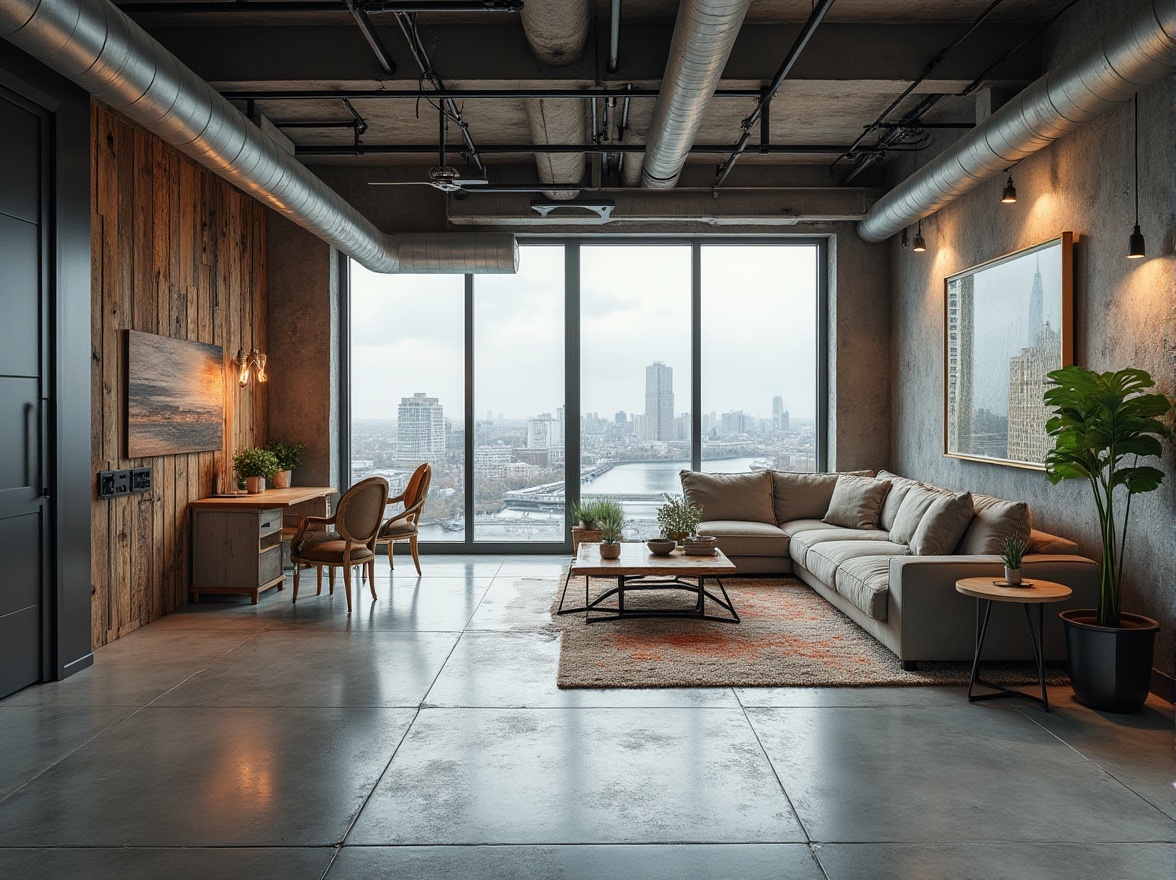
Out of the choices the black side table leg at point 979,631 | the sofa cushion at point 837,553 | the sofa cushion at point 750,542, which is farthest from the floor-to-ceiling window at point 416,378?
the black side table leg at point 979,631

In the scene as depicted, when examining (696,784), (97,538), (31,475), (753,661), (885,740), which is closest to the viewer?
(696,784)

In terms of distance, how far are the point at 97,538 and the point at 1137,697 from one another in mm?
5777

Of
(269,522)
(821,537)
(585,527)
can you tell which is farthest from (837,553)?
(269,522)

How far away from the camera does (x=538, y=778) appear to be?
3289 mm

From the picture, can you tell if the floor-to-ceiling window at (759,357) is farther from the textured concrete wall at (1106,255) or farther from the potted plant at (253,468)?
the potted plant at (253,468)

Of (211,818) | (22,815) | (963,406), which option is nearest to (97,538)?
(22,815)

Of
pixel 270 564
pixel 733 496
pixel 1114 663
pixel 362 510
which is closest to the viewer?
pixel 1114 663

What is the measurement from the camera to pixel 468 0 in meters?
4.18

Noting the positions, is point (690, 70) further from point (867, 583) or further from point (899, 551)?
point (899, 551)

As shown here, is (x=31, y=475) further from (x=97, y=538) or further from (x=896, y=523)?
(x=896, y=523)

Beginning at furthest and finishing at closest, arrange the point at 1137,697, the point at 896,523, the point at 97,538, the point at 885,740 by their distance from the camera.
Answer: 1. the point at 896,523
2. the point at 97,538
3. the point at 1137,697
4. the point at 885,740

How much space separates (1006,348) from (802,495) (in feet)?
8.26

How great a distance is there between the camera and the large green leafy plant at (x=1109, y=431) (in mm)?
4031

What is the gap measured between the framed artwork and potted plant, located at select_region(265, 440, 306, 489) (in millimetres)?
700
